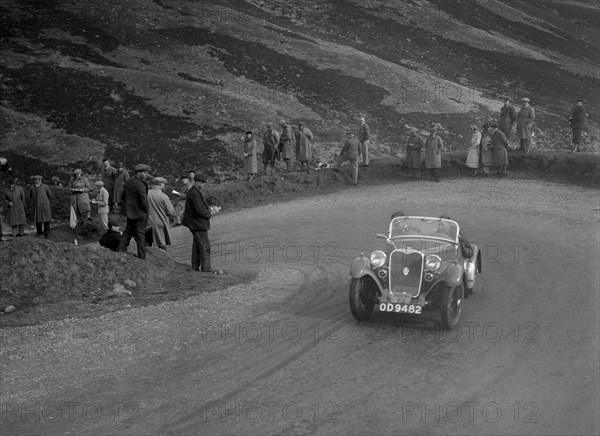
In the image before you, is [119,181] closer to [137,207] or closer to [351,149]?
[351,149]

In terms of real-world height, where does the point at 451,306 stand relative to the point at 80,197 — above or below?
above

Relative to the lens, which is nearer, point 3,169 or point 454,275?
point 454,275

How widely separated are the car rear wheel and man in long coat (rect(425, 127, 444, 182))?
564 inches

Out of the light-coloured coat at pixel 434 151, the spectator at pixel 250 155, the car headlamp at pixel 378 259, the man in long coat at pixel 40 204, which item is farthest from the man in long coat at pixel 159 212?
the light-coloured coat at pixel 434 151

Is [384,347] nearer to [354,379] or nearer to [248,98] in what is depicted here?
[354,379]

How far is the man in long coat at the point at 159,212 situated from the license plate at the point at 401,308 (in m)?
7.25

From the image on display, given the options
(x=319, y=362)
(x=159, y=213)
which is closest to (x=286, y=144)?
(x=159, y=213)

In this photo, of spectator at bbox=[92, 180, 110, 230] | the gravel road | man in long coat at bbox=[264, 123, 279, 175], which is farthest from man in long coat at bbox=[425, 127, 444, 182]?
spectator at bbox=[92, 180, 110, 230]

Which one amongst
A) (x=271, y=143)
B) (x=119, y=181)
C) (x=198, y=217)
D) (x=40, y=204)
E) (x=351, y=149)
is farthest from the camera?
(x=271, y=143)

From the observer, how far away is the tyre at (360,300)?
13.0m

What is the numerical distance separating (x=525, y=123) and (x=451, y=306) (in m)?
17.0

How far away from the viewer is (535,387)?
409 inches

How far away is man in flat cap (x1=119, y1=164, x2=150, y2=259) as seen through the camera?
643 inches

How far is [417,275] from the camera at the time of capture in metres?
13.3
